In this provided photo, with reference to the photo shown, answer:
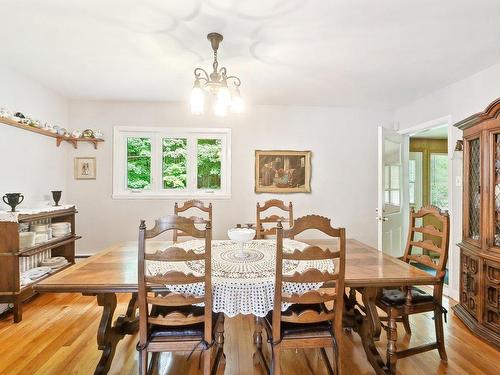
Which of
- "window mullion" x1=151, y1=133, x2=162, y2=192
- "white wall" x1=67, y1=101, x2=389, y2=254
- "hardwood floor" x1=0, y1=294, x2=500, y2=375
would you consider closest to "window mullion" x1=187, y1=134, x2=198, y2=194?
"white wall" x1=67, y1=101, x2=389, y2=254

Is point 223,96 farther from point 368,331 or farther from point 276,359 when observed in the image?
point 368,331

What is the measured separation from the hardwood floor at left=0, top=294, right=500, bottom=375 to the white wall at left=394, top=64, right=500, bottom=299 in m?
0.89

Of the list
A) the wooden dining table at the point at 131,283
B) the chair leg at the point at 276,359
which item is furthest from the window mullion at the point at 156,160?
the chair leg at the point at 276,359

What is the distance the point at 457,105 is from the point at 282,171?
2.10m

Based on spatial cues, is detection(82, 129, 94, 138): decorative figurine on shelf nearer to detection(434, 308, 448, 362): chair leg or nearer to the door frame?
detection(434, 308, 448, 362): chair leg

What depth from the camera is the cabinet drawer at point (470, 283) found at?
2.33m

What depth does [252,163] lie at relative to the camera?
12.9ft

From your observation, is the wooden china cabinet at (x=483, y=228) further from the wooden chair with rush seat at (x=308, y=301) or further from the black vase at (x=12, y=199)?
the black vase at (x=12, y=199)

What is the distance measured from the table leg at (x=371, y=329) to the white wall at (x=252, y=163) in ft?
7.17

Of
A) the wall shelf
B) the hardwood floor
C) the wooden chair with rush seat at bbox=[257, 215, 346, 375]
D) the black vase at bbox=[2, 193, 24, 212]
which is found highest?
the wall shelf

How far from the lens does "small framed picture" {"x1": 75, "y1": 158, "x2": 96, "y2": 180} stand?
3775 mm

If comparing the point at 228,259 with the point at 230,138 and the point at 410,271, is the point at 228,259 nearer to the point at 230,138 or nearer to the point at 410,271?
the point at 410,271

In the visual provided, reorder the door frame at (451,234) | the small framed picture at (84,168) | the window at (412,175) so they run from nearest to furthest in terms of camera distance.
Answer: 1. the door frame at (451,234)
2. the small framed picture at (84,168)
3. the window at (412,175)

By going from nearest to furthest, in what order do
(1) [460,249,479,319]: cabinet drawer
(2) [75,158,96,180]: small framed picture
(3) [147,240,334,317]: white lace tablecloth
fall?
(3) [147,240,334,317]: white lace tablecloth → (1) [460,249,479,319]: cabinet drawer → (2) [75,158,96,180]: small framed picture
